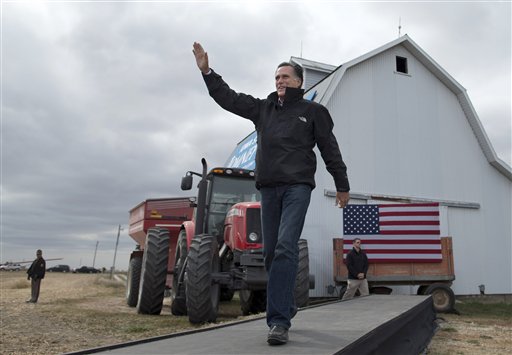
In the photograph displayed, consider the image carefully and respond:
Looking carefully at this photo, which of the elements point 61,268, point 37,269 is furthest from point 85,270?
point 37,269

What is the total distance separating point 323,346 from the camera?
2.58 m

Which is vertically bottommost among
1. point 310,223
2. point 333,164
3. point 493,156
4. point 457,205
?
point 333,164

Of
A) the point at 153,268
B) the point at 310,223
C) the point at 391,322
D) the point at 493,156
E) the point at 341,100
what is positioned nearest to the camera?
the point at 391,322

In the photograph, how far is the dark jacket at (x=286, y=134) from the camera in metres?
3.07

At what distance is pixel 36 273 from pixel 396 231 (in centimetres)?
1018

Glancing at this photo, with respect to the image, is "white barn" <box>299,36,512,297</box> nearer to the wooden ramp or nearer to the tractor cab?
the tractor cab

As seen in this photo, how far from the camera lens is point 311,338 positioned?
2896mm

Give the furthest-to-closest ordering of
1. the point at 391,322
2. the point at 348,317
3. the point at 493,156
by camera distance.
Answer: the point at 493,156, the point at 348,317, the point at 391,322

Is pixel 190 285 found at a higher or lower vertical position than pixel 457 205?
lower

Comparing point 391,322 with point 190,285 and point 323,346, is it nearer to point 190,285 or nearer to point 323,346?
point 323,346

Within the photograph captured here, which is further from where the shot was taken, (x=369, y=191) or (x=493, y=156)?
(x=493, y=156)

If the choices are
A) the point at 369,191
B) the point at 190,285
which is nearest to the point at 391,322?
the point at 190,285

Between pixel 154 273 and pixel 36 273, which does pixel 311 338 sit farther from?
pixel 36 273

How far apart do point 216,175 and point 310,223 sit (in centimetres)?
550
